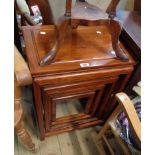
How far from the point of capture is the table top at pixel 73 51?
29.5 inches

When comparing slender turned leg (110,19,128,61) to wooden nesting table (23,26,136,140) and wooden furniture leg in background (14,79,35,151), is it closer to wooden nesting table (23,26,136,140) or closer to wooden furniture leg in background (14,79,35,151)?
wooden nesting table (23,26,136,140)

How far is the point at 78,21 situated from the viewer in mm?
697

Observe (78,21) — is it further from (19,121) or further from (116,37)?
(19,121)

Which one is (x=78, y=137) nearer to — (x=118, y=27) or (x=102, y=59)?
(x=102, y=59)

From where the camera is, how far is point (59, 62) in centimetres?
77

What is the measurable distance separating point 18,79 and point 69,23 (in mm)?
275

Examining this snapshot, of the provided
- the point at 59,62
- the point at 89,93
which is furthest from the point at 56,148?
the point at 59,62

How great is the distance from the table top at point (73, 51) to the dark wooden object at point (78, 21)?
1.5 inches

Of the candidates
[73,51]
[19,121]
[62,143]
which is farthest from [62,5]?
[62,143]

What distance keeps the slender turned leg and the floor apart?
0.64 metres

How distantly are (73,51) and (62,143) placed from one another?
66 centimetres

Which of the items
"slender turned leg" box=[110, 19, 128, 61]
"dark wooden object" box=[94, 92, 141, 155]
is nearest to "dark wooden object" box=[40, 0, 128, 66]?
"slender turned leg" box=[110, 19, 128, 61]

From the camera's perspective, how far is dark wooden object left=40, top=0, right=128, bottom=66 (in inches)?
27.1
